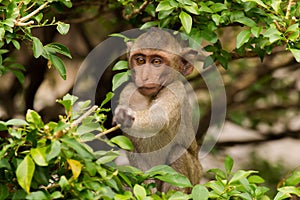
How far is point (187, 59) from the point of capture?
4.25 m

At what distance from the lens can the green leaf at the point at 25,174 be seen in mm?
2375

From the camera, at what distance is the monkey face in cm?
402

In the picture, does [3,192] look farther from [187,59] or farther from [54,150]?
[187,59]

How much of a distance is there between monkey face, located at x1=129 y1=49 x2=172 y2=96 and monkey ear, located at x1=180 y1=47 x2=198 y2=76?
0.10 meters

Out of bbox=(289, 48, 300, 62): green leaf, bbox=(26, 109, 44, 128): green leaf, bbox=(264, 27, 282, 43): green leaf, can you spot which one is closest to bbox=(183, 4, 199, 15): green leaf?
bbox=(264, 27, 282, 43): green leaf

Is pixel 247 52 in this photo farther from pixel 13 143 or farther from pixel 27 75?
pixel 27 75

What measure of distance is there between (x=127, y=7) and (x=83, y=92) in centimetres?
99

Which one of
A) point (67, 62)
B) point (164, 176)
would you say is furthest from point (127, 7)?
point (67, 62)

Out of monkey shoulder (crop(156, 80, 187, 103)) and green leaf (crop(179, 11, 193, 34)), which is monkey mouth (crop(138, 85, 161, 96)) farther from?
green leaf (crop(179, 11, 193, 34))

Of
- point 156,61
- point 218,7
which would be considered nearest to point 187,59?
point 156,61

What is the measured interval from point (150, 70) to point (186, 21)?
0.71 metres

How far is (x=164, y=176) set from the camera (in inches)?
117

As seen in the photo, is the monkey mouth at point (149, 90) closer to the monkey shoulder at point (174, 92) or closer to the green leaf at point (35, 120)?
the monkey shoulder at point (174, 92)

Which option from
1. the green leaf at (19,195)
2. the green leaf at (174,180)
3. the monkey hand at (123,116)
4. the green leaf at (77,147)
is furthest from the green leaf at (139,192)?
the monkey hand at (123,116)
